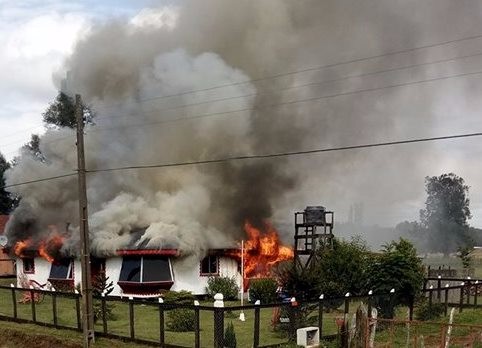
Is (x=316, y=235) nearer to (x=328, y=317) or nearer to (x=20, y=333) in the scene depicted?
(x=328, y=317)

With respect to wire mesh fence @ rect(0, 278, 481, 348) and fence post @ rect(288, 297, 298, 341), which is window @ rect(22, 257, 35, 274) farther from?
fence post @ rect(288, 297, 298, 341)

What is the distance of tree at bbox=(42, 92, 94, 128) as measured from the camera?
203 ft

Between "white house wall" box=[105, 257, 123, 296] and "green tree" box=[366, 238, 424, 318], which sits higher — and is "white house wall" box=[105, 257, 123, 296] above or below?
below

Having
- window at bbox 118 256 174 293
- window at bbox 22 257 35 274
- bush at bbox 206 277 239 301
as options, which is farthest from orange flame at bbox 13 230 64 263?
bush at bbox 206 277 239 301

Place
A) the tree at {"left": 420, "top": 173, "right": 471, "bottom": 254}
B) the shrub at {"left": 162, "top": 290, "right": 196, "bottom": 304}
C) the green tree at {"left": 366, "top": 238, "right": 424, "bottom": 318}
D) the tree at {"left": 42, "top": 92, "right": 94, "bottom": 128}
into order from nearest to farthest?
the green tree at {"left": 366, "top": 238, "right": 424, "bottom": 318}
the shrub at {"left": 162, "top": 290, "right": 196, "bottom": 304}
the tree at {"left": 42, "top": 92, "right": 94, "bottom": 128}
the tree at {"left": 420, "top": 173, "right": 471, "bottom": 254}

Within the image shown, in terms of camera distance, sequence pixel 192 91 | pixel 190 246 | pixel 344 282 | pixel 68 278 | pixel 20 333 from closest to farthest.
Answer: pixel 20 333, pixel 344 282, pixel 190 246, pixel 68 278, pixel 192 91

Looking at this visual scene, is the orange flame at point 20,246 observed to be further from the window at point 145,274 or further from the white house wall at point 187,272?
the window at point 145,274

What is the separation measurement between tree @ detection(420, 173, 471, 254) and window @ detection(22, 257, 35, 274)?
270 feet

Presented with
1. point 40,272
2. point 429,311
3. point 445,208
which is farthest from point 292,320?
point 445,208

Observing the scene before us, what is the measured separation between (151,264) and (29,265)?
37.8 ft

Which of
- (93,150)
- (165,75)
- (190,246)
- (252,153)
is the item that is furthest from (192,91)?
(190,246)

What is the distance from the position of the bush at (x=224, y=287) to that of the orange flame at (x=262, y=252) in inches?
29.7

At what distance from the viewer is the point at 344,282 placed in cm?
2417

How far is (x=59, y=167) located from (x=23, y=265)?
7.36 metres
